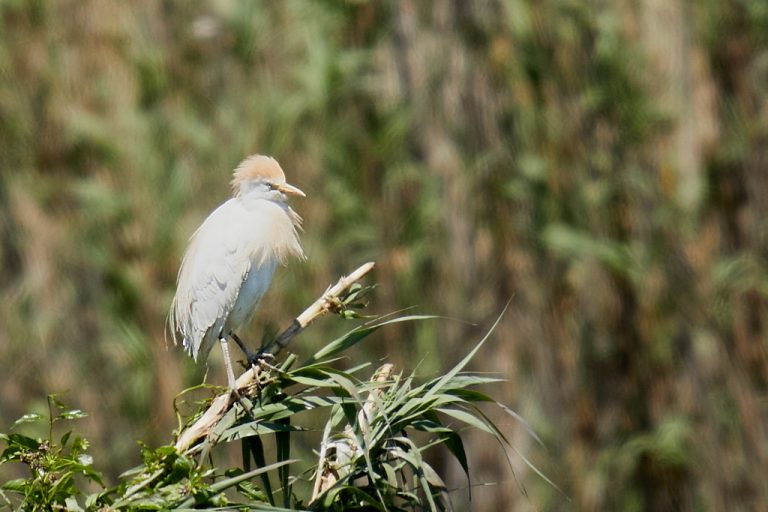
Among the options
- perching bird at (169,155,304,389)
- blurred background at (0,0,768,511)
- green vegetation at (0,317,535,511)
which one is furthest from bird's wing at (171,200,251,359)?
blurred background at (0,0,768,511)

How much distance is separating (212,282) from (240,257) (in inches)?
2.8

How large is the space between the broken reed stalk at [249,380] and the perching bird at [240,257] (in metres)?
0.64

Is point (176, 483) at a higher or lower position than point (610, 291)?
higher

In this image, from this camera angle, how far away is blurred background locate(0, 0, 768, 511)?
3.79 meters

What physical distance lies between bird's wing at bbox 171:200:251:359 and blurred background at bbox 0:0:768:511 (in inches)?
58.3

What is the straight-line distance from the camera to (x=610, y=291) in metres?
3.98

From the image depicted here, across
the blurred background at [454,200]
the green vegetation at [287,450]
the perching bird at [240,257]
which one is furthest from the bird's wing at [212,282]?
the blurred background at [454,200]

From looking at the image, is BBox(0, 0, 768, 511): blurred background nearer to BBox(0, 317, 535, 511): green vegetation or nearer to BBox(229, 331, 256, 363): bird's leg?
BBox(229, 331, 256, 363): bird's leg

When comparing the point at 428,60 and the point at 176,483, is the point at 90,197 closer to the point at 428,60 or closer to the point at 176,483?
the point at 428,60

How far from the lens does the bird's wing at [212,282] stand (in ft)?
7.21

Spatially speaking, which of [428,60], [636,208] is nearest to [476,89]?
[428,60]

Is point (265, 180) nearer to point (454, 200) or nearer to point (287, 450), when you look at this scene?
point (287, 450)

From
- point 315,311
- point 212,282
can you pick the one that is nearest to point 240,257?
point 212,282

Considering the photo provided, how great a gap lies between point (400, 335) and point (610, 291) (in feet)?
2.34
